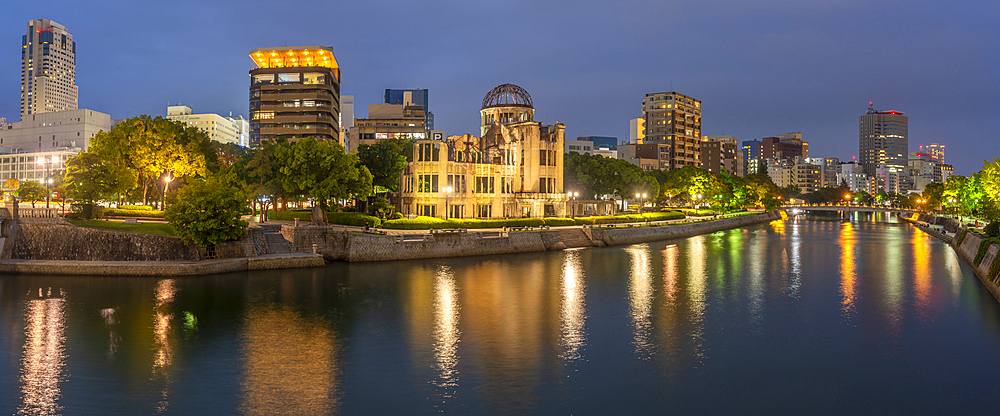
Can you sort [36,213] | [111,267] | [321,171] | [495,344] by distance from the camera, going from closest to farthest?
[495,344] → [111,267] → [36,213] → [321,171]

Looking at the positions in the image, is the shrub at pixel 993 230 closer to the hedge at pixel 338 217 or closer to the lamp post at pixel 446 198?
the lamp post at pixel 446 198

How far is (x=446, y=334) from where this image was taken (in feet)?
105

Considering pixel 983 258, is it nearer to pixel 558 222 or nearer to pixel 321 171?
pixel 558 222

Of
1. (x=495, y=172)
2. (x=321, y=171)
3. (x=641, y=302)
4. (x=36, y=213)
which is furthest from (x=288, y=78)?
(x=641, y=302)

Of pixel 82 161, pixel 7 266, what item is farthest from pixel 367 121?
pixel 7 266

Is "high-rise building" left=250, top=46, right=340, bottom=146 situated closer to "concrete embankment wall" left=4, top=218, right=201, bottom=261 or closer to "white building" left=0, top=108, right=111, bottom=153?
"white building" left=0, top=108, right=111, bottom=153

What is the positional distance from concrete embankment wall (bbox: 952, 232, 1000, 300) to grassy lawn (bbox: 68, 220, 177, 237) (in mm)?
67428

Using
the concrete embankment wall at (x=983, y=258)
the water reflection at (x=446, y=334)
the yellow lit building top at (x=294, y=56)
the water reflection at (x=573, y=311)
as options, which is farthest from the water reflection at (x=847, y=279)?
the yellow lit building top at (x=294, y=56)

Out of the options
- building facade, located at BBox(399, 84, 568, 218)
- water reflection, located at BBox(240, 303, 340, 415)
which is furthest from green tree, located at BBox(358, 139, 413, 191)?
water reflection, located at BBox(240, 303, 340, 415)

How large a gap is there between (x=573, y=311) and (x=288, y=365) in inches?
746

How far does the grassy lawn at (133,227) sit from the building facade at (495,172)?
1418 inches

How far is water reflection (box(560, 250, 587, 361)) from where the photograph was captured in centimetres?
2985

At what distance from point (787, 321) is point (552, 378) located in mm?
19272

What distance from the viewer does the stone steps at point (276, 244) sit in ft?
183
